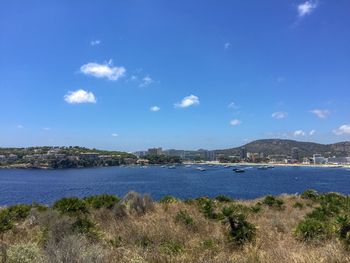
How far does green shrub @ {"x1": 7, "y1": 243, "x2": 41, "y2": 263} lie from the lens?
22.8ft

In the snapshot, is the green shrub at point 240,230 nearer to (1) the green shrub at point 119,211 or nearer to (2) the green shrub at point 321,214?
(2) the green shrub at point 321,214

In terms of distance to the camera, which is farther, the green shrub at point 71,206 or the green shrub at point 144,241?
the green shrub at point 71,206

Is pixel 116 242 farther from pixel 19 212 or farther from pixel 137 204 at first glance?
pixel 19 212

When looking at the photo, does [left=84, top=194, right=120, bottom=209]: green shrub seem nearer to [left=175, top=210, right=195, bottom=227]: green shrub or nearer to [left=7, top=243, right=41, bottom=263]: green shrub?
[left=175, top=210, right=195, bottom=227]: green shrub

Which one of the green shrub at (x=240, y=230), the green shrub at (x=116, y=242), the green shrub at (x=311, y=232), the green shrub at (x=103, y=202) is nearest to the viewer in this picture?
the green shrub at (x=116, y=242)

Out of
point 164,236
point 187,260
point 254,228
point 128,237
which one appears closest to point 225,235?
point 254,228

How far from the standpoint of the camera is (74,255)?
21.7ft

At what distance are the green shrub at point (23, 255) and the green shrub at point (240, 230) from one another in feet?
17.4

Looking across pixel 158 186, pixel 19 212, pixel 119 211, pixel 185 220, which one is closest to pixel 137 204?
pixel 119 211

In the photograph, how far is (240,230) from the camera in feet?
35.7

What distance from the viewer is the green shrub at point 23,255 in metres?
6.96

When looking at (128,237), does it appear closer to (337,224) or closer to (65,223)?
(65,223)

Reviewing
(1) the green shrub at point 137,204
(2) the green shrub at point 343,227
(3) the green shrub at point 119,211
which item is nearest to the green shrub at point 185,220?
(3) the green shrub at point 119,211

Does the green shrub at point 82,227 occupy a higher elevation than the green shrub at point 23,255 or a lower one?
lower
